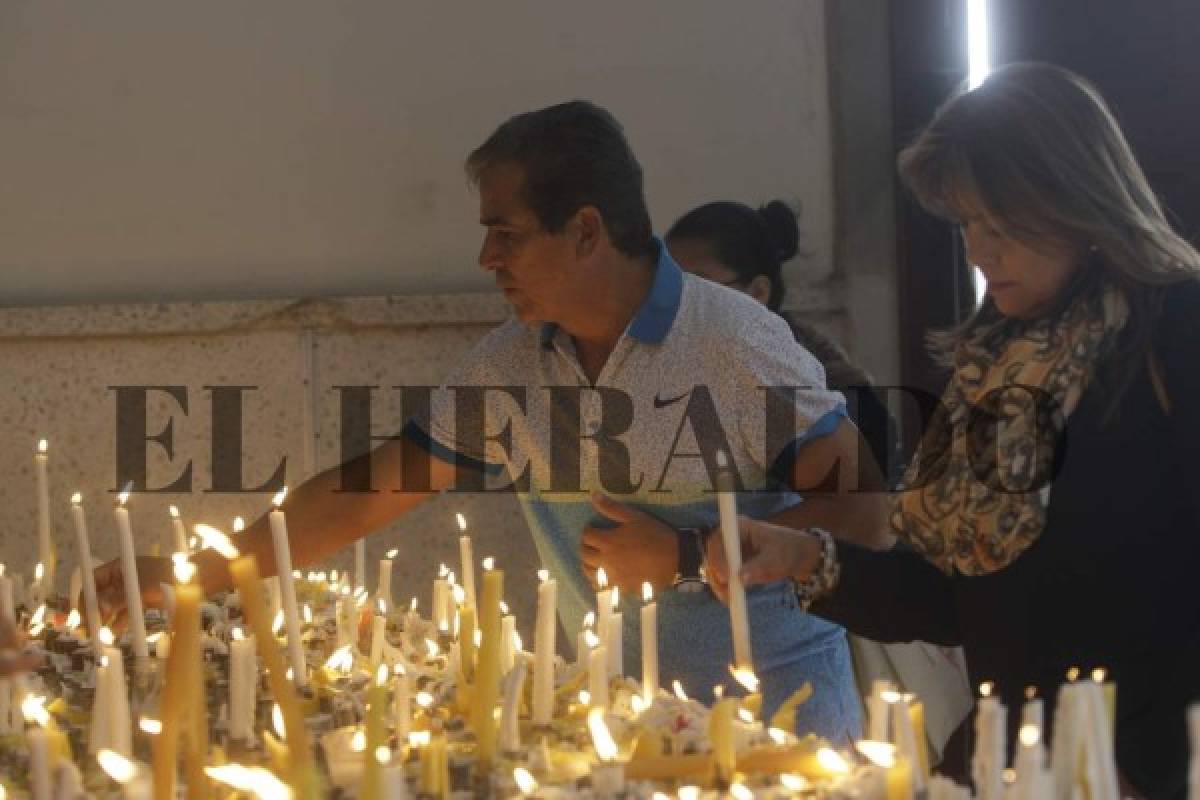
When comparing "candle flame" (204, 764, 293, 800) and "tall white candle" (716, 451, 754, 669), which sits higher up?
"tall white candle" (716, 451, 754, 669)

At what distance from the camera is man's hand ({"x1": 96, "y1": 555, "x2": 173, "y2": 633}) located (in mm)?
2707

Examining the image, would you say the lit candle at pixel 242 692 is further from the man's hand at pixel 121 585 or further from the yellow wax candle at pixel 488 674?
the man's hand at pixel 121 585

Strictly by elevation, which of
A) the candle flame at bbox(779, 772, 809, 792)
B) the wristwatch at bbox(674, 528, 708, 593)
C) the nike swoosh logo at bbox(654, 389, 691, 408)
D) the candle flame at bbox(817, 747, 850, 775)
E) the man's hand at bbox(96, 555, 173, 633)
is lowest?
the man's hand at bbox(96, 555, 173, 633)

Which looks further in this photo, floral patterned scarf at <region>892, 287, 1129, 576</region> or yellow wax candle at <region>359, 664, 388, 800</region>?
floral patterned scarf at <region>892, 287, 1129, 576</region>

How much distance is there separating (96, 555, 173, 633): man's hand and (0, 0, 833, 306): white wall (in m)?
2.19

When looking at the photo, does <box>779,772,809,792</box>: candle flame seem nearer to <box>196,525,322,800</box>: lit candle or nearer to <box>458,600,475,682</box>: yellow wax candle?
<box>196,525,322,800</box>: lit candle

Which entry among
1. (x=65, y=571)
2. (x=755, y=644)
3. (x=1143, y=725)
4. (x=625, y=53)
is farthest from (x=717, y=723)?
(x=65, y=571)

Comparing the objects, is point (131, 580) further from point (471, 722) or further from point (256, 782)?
point (256, 782)

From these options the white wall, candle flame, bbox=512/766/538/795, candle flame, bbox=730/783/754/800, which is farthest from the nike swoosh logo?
the white wall

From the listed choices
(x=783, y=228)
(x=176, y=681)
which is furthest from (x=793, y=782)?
(x=783, y=228)

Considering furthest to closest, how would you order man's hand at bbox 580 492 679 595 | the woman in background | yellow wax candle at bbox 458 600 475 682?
1. the woman in background
2. man's hand at bbox 580 492 679 595
3. yellow wax candle at bbox 458 600 475 682

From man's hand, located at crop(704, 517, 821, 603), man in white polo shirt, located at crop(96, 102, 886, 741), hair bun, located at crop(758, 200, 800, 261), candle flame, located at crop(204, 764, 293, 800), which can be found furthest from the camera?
hair bun, located at crop(758, 200, 800, 261)

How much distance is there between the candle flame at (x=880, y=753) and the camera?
147 centimetres

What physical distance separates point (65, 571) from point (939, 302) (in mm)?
2535
